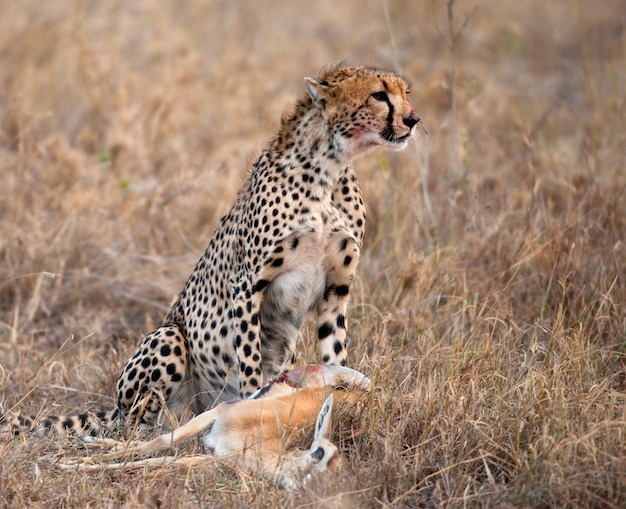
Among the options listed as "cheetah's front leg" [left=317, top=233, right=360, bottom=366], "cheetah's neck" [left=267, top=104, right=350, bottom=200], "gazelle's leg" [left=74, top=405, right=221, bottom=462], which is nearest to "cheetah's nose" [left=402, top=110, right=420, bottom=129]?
"cheetah's neck" [left=267, top=104, right=350, bottom=200]

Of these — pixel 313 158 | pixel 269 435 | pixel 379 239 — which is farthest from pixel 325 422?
pixel 379 239

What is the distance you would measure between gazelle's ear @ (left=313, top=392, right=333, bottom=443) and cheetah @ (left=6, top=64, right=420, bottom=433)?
50 cm

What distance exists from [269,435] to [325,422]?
206mm

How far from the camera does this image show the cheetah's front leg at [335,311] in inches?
134

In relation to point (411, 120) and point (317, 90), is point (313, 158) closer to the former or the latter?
point (317, 90)

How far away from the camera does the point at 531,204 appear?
4.38m

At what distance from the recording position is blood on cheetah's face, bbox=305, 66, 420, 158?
3.26 metres

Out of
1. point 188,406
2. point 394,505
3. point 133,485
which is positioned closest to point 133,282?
point 188,406

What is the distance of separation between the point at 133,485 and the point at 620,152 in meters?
3.66

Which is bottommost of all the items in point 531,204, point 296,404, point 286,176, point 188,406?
point 188,406

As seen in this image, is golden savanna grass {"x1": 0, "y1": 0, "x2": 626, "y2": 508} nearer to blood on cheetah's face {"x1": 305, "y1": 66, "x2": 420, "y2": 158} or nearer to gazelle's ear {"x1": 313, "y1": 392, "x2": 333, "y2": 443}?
gazelle's ear {"x1": 313, "y1": 392, "x2": 333, "y2": 443}

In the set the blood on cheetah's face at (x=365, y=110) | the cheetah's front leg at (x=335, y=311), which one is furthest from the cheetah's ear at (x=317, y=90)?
the cheetah's front leg at (x=335, y=311)

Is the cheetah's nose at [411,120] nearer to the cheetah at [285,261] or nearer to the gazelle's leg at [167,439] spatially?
the cheetah at [285,261]

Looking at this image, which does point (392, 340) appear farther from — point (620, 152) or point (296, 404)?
point (620, 152)
